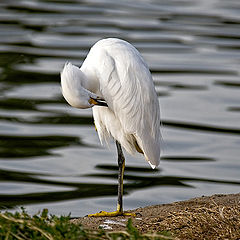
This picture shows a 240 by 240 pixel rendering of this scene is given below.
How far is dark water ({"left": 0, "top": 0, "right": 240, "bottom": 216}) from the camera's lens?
11.7m

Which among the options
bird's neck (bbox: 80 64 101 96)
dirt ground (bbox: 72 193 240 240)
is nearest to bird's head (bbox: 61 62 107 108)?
bird's neck (bbox: 80 64 101 96)

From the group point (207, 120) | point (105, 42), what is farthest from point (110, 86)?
point (207, 120)

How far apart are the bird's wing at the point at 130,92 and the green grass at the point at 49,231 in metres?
2.94

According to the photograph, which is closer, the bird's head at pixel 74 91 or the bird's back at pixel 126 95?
the bird's head at pixel 74 91

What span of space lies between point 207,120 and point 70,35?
7.32m

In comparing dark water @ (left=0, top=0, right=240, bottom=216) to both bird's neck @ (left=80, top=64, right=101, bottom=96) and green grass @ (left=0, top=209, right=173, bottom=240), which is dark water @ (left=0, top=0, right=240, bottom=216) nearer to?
bird's neck @ (left=80, top=64, right=101, bottom=96)

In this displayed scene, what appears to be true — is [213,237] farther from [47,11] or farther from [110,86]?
[47,11]

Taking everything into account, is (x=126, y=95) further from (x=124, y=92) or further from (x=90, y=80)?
(x=90, y=80)

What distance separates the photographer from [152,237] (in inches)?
188

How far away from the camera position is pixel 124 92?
7828 mm

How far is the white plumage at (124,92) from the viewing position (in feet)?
25.6

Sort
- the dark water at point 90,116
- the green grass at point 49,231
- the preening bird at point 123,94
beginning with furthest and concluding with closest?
the dark water at point 90,116, the preening bird at point 123,94, the green grass at point 49,231

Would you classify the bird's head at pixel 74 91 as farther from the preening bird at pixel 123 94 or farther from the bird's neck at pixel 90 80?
the bird's neck at pixel 90 80

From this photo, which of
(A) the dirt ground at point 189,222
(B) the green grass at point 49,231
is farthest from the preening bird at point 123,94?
(B) the green grass at point 49,231
